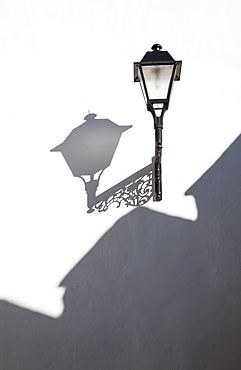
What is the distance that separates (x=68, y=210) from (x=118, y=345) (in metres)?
1.01

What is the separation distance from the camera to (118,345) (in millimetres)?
3172

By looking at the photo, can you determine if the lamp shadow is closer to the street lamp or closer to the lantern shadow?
the lantern shadow

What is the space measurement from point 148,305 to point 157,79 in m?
1.55

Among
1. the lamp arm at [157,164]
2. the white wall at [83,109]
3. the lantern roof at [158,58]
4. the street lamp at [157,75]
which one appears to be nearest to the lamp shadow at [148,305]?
the white wall at [83,109]

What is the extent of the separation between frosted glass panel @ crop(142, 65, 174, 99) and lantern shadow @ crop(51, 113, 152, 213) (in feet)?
2.22

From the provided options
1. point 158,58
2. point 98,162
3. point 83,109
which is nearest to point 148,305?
point 98,162

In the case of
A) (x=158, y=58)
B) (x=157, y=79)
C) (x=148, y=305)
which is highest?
(x=158, y=58)

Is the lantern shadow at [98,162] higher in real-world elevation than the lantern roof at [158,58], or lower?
lower

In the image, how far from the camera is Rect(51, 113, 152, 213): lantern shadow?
11.2 feet

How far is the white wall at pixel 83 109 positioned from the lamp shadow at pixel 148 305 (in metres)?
0.07

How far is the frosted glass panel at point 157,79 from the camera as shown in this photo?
2.85m

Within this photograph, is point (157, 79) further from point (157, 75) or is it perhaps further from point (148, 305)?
point (148, 305)

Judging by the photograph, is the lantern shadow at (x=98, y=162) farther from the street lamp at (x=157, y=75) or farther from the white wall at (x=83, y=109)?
the street lamp at (x=157, y=75)

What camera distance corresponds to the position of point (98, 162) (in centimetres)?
348
